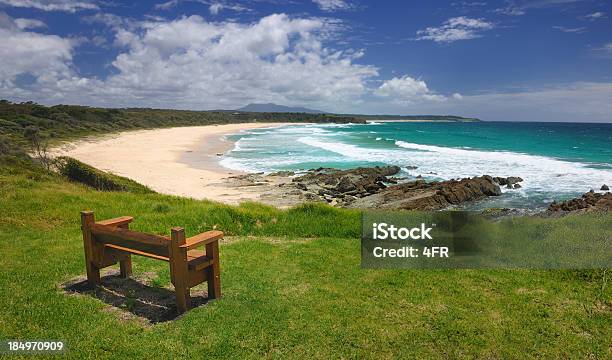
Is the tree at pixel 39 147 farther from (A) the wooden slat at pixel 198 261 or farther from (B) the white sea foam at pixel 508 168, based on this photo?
(B) the white sea foam at pixel 508 168

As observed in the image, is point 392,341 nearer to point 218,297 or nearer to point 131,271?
point 218,297

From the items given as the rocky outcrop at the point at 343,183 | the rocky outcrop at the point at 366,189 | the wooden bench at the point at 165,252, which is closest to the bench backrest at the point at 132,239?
the wooden bench at the point at 165,252

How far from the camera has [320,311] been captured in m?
5.98

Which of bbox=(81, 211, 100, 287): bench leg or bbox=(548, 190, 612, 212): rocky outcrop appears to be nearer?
bbox=(81, 211, 100, 287): bench leg

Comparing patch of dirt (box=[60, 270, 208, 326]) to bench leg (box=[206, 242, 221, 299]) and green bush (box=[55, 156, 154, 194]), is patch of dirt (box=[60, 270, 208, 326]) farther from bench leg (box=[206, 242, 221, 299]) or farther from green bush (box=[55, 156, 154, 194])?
green bush (box=[55, 156, 154, 194])

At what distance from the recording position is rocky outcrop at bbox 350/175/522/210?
810 inches

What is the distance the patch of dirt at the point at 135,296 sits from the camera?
5.87m

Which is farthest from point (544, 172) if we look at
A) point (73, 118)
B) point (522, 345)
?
point (73, 118)

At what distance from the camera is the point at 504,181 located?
1047 inches

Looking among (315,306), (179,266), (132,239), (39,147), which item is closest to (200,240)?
(179,266)
